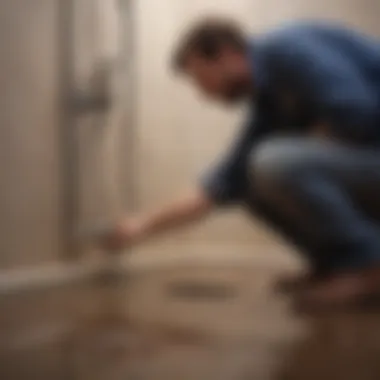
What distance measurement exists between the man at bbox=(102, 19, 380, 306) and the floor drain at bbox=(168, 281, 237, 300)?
12 centimetres

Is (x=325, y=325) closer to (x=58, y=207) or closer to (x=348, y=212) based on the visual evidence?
(x=348, y=212)

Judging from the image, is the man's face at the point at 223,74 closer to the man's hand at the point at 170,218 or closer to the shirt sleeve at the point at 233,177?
the shirt sleeve at the point at 233,177

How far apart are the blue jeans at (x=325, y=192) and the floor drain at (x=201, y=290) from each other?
6.8 inches

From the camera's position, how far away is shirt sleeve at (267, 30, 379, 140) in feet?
5.31

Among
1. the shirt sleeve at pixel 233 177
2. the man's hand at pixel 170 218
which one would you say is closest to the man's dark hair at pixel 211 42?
the shirt sleeve at pixel 233 177

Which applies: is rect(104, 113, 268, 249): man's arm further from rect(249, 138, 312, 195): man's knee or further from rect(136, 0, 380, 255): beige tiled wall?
rect(136, 0, 380, 255): beige tiled wall

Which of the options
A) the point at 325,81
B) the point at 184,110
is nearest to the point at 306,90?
the point at 325,81

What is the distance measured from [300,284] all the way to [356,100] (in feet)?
1.14

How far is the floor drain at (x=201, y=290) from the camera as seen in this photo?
63.6 inches

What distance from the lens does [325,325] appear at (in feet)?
4.28

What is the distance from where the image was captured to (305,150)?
1.63 m

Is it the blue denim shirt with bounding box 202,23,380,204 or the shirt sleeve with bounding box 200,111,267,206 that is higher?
the blue denim shirt with bounding box 202,23,380,204

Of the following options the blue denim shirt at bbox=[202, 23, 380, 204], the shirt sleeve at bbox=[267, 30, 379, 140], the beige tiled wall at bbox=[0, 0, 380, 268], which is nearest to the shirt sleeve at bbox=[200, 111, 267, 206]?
the blue denim shirt at bbox=[202, 23, 380, 204]

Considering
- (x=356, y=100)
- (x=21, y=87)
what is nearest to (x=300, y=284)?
(x=356, y=100)
